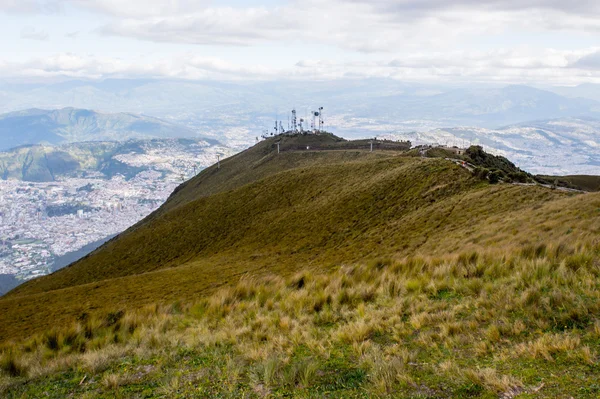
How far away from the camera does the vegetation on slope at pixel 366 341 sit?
19.5ft

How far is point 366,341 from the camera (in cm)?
757

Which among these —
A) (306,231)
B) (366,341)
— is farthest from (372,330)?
(306,231)

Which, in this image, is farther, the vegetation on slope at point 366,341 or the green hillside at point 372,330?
the green hillside at point 372,330

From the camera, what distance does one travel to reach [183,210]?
51.9 metres

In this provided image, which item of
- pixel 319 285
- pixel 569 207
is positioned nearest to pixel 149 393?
pixel 319 285

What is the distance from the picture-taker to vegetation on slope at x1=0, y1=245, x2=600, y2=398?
19.5 feet

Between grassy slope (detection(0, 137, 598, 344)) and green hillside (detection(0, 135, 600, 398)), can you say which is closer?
green hillside (detection(0, 135, 600, 398))

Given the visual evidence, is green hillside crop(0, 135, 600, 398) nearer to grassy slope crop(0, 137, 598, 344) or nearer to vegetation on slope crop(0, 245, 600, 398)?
vegetation on slope crop(0, 245, 600, 398)

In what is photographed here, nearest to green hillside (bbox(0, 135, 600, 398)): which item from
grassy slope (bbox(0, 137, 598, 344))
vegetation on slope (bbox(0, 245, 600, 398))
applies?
vegetation on slope (bbox(0, 245, 600, 398))

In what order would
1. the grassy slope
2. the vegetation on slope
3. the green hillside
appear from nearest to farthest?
the vegetation on slope < the green hillside < the grassy slope

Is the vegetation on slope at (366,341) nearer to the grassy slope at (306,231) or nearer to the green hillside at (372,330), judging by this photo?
the green hillside at (372,330)

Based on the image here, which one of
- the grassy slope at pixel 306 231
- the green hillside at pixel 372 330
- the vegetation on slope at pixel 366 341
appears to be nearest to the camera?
the vegetation on slope at pixel 366 341

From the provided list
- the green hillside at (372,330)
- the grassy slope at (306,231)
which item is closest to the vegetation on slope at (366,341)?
the green hillside at (372,330)

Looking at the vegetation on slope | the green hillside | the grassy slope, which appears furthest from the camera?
the grassy slope
